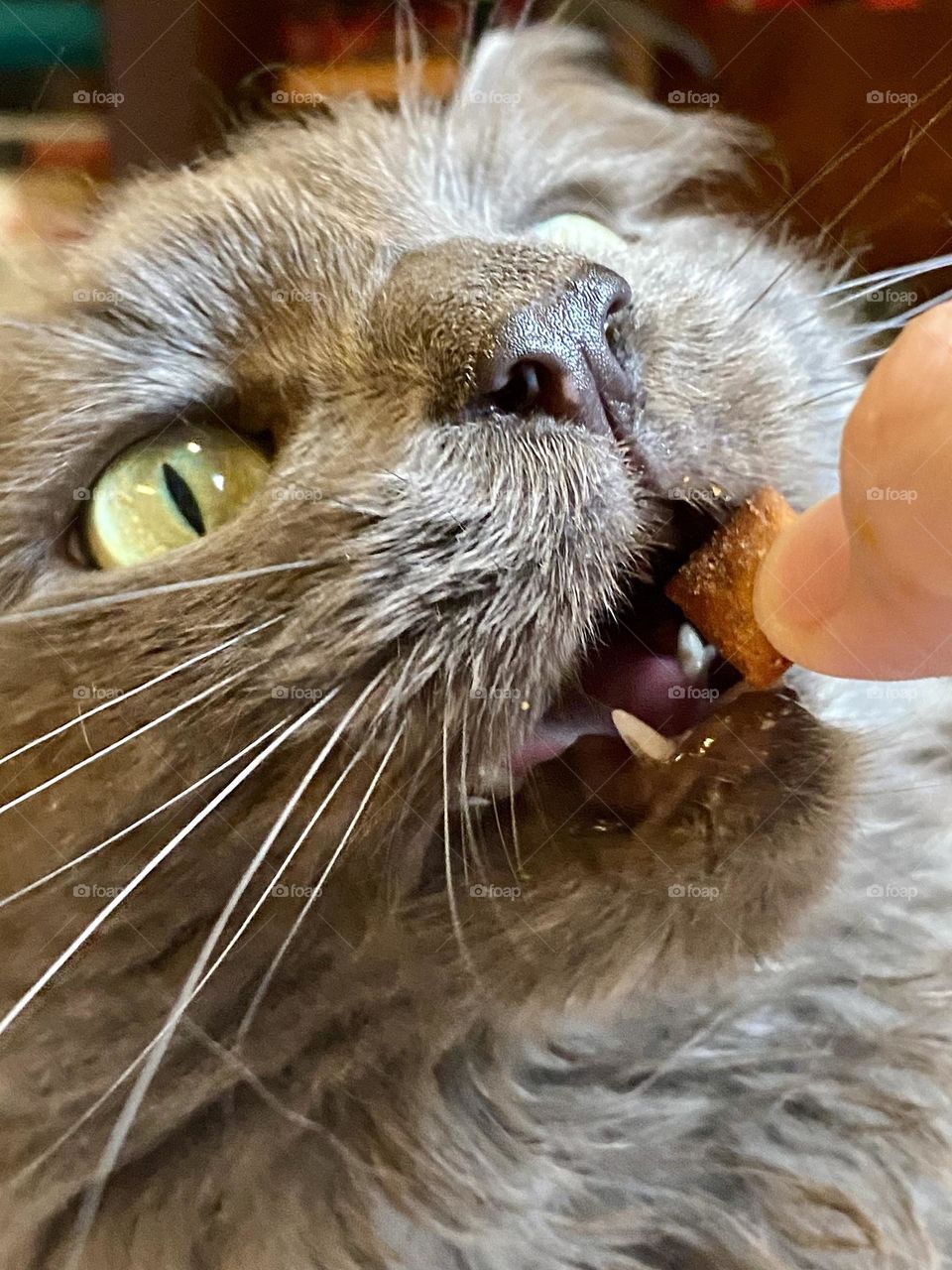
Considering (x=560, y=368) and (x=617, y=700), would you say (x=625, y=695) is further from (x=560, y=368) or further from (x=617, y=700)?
(x=560, y=368)

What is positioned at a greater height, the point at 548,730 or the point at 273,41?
the point at 273,41

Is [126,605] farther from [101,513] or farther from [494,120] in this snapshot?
[494,120]

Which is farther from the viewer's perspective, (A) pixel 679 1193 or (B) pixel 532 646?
(A) pixel 679 1193

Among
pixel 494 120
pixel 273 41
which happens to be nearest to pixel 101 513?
pixel 494 120
